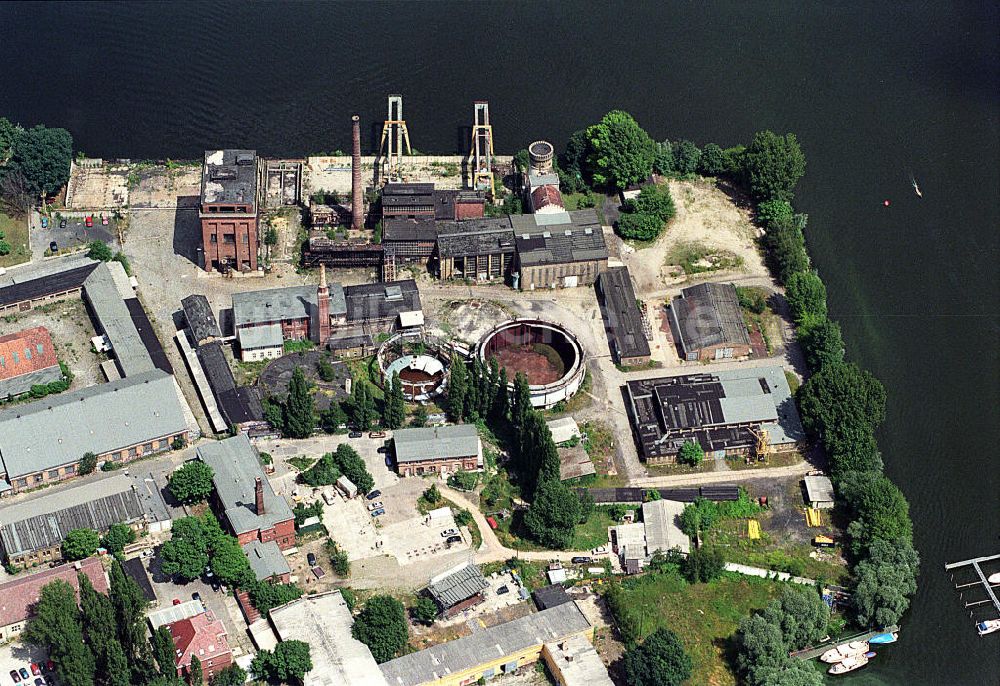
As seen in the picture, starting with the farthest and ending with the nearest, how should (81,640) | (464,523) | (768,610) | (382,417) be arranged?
(382,417)
(464,523)
(768,610)
(81,640)

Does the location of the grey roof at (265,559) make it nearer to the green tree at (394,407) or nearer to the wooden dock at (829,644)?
the green tree at (394,407)

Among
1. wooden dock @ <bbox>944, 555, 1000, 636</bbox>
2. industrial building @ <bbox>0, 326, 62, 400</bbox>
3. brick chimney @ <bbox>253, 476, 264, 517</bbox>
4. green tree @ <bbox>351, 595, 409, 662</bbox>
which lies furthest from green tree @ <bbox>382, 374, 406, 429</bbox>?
wooden dock @ <bbox>944, 555, 1000, 636</bbox>

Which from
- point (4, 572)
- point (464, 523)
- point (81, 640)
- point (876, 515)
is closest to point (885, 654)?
point (876, 515)

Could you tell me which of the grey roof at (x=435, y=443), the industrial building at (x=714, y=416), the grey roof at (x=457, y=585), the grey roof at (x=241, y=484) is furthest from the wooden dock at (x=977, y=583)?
the grey roof at (x=241, y=484)

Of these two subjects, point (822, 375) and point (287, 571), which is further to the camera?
point (822, 375)

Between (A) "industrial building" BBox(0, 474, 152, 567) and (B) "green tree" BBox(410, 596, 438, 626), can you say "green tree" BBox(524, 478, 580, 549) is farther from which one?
(A) "industrial building" BBox(0, 474, 152, 567)

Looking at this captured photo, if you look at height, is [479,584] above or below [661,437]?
below

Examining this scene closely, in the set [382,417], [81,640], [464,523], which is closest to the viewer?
[81,640]

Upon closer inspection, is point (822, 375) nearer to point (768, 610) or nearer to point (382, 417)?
point (768, 610)
